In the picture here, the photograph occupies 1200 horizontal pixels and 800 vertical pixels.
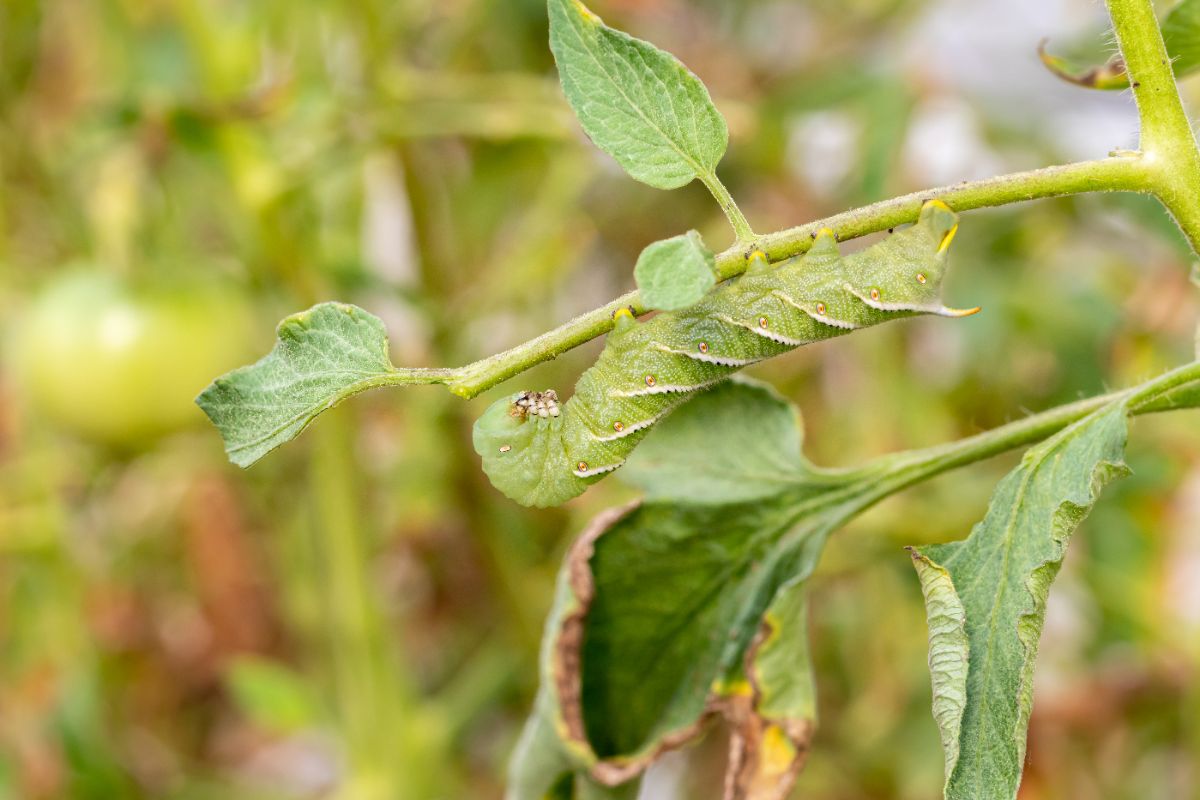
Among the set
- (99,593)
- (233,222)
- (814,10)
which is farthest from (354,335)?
(814,10)

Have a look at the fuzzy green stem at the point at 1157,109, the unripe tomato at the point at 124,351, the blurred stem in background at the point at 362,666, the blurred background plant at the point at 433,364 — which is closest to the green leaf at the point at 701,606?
the fuzzy green stem at the point at 1157,109

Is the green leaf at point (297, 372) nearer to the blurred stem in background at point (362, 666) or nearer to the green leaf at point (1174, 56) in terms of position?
the green leaf at point (1174, 56)

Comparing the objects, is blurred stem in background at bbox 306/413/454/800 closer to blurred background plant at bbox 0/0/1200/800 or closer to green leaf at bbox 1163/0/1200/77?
blurred background plant at bbox 0/0/1200/800

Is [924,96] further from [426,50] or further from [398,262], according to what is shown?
[398,262]

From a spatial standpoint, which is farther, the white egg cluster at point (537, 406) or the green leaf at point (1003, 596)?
the white egg cluster at point (537, 406)

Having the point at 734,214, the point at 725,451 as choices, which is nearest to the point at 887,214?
the point at 734,214

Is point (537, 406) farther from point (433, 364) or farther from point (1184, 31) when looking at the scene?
point (433, 364)
